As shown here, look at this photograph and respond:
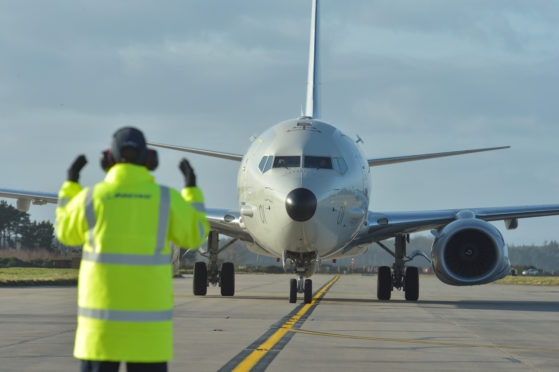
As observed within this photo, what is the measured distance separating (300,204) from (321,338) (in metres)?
4.54

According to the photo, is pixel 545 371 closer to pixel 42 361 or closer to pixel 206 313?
pixel 42 361

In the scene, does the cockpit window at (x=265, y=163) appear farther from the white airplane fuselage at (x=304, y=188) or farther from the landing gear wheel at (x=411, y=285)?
the landing gear wheel at (x=411, y=285)

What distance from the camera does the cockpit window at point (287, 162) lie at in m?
16.1

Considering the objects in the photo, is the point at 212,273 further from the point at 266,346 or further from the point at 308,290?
the point at 266,346

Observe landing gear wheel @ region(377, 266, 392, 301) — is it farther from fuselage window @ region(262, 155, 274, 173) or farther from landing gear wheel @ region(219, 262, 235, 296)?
fuselage window @ region(262, 155, 274, 173)

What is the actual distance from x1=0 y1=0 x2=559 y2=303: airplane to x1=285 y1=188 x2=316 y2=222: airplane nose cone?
18 mm

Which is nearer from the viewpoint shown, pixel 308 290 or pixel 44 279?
pixel 308 290

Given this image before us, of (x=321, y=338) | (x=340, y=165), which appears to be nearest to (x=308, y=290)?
(x=340, y=165)

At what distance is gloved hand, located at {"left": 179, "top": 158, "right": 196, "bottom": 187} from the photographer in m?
4.87

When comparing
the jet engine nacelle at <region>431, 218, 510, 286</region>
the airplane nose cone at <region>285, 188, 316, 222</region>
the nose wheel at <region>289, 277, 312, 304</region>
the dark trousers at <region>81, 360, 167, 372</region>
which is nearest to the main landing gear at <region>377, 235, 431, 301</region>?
the jet engine nacelle at <region>431, 218, 510, 286</region>

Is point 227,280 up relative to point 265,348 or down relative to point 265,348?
up

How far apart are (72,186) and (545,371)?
5.15m

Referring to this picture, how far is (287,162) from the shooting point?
1617 centimetres

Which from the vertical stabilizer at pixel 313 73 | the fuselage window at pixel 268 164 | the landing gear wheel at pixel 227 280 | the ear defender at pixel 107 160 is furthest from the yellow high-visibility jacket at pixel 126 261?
the vertical stabilizer at pixel 313 73
